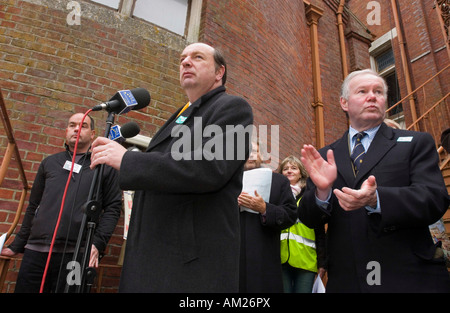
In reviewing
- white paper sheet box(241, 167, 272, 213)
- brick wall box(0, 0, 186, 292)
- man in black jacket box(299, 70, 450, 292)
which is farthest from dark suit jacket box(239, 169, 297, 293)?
brick wall box(0, 0, 186, 292)

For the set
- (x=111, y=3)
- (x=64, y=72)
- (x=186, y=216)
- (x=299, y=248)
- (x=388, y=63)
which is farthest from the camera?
(x=388, y=63)

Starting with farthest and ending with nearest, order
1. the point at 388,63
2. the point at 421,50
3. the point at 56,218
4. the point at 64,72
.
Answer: the point at 388,63
the point at 421,50
the point at 64,72
the point at 56,218

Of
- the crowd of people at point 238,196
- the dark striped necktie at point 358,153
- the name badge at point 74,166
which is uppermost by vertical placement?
the name badge at point 74,166

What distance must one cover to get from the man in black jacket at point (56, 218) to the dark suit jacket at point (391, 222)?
174 centimetres

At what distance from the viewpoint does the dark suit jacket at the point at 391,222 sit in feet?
4.38

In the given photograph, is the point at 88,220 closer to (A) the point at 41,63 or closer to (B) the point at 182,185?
(B) the point at 182,185

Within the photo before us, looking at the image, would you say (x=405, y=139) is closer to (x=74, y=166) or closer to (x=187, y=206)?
(x=187, y=206)

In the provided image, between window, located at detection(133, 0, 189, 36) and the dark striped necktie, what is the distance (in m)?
3.89

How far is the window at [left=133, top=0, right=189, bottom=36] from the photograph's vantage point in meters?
4.70

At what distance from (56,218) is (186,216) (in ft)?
5.95

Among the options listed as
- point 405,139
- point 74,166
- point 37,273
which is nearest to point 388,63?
point 405,139

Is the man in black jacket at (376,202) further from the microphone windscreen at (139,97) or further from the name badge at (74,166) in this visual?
the name badge at (74,166)

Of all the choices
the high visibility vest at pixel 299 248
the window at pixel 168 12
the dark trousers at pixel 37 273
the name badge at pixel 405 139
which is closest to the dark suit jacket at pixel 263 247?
the high visibility vest at pixel 299 248

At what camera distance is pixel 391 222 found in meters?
1.35
